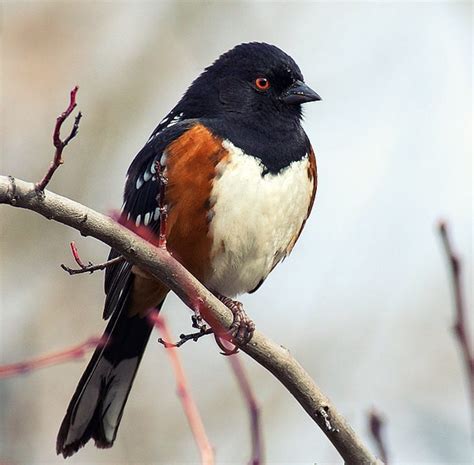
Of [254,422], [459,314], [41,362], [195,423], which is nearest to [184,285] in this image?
[41,362]

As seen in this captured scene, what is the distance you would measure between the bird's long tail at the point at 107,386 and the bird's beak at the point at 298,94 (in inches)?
40.5

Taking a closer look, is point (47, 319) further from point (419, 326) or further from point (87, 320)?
point (419, 326)

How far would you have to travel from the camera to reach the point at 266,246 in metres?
3.78

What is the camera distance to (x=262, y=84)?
→ 411 centimetres

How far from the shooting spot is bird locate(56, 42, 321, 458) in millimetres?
3604

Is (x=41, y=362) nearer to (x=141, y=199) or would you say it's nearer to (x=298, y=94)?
(x=141, y=199)

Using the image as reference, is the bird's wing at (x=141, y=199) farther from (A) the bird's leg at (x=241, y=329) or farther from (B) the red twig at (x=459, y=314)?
(B) the red twig at (x=459, y=314)

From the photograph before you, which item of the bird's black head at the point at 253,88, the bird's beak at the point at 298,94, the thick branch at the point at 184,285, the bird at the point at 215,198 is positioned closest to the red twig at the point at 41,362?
the thick branch at the point at 184,285

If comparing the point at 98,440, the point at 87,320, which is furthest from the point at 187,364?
the point at 98,440

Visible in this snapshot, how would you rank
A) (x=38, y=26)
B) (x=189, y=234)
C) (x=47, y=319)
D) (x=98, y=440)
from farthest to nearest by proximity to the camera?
(x=38, y=26) → (x=47, y=319) → (x=98, y=440) → (x=189, y=234)

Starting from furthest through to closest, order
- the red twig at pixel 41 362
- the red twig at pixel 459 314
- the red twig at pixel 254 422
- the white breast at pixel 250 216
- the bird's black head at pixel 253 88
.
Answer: the bird's black head at pixel 253 88 < the white breast at pixel 250 216 < the red twig at pixel 41 362 < the red twig at pixel 254 422 < the red twig at pixel 459 314

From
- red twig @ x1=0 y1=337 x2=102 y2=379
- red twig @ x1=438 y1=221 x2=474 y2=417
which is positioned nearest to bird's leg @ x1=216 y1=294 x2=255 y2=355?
red twig @ x1=0 y1=337 x2=102 y2=379

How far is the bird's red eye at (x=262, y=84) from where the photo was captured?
A: 4.11 meters

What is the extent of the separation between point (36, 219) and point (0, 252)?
334 mm
